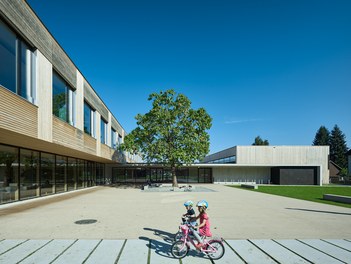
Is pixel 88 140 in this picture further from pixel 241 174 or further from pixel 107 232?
pixel 241 174

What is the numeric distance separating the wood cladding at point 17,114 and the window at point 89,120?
345 inches

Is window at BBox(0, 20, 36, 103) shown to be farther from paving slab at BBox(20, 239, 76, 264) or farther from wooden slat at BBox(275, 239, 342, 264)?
wooden slat at BBox(275, 239, 342, 264)

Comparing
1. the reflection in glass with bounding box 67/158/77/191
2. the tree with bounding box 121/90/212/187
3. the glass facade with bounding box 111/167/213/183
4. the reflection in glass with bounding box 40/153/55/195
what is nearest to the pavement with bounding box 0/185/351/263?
the reflection in glass with bounding box 40/153/55/195

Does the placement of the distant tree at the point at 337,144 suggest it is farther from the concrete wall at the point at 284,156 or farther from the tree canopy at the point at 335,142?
the concrete wall at the point at 284,156

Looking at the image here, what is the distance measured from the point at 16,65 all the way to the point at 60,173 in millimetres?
11811

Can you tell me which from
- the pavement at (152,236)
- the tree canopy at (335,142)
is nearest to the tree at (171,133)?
A: the pavement at (152,236)

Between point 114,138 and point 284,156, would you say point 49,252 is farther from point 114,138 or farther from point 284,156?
point 284,156

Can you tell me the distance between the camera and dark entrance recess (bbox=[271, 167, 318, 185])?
120 feet

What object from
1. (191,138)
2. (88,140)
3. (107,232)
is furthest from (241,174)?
(107,232)

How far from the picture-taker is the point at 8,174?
13477 millimetres

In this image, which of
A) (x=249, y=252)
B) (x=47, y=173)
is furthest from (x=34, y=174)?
(x=249, y=252)

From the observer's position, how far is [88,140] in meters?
20.3

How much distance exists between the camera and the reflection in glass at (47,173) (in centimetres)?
1755

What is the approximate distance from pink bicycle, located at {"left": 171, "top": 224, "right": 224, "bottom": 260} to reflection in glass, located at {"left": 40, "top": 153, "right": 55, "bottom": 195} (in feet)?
48.7
